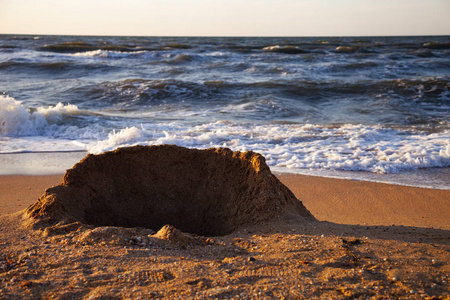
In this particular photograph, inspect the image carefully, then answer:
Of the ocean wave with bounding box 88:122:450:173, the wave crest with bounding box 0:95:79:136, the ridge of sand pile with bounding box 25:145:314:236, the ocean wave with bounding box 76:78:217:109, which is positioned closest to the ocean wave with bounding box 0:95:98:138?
the wave crest with bounding box 0:95:79:136

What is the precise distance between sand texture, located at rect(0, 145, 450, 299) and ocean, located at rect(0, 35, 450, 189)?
8.27 feet

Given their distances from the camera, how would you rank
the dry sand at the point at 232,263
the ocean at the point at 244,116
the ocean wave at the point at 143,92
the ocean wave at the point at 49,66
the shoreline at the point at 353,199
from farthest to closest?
the ocean wave at the point at 49,66, the ocean wave at the point at 143,92, the ocean at the point at 244,116, the shoreline at the point at 353,199, the dry sand at the point at 232,263

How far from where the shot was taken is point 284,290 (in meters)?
1.88

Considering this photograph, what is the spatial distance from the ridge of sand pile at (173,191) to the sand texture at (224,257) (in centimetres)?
2

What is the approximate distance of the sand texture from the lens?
6.15 ft

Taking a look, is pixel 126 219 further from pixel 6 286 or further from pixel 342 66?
pixel 342 66

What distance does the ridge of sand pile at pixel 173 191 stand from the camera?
2.87 metres

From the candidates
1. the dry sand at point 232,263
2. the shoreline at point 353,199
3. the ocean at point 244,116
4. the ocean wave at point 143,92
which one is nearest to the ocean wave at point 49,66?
the ocean at point 244,116

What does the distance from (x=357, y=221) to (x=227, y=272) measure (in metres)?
2.02

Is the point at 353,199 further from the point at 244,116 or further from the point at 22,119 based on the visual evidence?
the point at 22,119

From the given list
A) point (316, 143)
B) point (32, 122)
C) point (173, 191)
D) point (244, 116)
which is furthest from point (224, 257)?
point (244, 116)

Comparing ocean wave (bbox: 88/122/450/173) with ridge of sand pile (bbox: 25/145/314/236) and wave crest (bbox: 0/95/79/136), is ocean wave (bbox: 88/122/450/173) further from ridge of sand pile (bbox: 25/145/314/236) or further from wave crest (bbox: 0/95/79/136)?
ridge of sand pile (bbox: 25/145/314/236)

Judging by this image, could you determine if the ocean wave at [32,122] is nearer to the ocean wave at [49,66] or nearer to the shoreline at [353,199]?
the shoreline at [353,199]

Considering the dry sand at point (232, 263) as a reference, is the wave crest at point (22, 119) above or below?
above
